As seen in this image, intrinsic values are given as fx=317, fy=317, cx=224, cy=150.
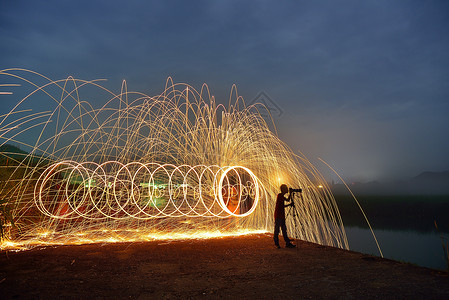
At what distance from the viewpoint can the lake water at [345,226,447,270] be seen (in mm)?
39438

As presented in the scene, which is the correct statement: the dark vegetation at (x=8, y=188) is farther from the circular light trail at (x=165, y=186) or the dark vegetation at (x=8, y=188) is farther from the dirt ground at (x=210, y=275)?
the dirt ground at (x=210, y=275)

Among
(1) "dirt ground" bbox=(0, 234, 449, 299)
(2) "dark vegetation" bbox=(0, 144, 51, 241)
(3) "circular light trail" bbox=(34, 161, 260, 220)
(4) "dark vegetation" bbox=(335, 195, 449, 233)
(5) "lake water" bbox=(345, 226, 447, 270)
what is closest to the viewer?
(1) "dirt ground" bbox=(0, 234, 449, 299)

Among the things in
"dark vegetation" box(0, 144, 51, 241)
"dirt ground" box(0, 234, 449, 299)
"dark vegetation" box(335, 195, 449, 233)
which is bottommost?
"dirt ground" box(0, 234, 449, 299)

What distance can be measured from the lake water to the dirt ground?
34.1 metres

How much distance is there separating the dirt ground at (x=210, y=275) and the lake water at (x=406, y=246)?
34.1 meters

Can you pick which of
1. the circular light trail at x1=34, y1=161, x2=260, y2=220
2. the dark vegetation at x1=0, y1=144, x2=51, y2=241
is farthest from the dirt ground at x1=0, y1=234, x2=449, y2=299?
the circular light trail at x1=34, y1=161, x2=260, y2=220

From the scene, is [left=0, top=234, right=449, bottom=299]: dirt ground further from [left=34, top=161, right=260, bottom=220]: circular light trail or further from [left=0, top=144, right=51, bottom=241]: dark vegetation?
[left=34, top=161, right=260, bottom=220]: circular light trail

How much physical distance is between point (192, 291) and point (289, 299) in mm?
1342

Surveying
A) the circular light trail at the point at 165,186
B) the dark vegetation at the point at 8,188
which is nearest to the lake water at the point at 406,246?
the circular light trail at the point at 165,186

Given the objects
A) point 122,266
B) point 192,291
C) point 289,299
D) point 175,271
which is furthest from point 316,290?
point 122,266

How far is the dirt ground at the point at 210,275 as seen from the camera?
170 inches

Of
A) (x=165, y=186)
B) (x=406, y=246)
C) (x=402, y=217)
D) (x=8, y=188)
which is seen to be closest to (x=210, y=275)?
(x=165, y=186)

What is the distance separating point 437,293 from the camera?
4.20 metres

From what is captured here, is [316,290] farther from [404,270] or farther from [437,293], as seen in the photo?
[404,270]
